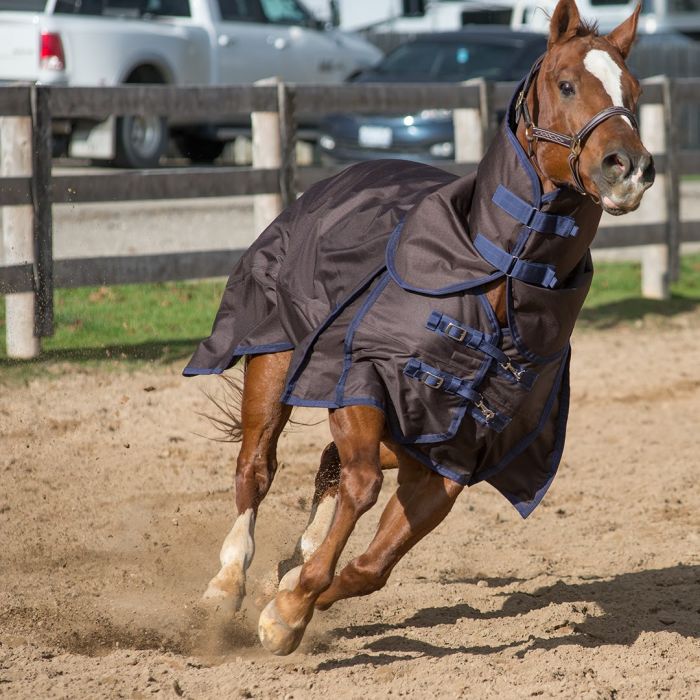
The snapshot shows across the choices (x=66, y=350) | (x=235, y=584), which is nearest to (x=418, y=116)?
(x=66, y=350)

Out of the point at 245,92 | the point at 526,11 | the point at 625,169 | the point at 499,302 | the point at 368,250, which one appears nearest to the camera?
the point at 625,169

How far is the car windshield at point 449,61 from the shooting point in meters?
14.5

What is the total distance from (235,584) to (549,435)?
1.13 meters

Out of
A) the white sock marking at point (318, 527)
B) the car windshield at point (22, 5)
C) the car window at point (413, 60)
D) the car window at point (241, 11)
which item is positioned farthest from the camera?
the car window at point (241, 11)

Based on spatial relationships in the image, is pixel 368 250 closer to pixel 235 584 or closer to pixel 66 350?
pixel 235 584

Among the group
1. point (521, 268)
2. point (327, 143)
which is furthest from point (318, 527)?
Answer: point (327, 143)

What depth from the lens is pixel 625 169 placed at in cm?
321

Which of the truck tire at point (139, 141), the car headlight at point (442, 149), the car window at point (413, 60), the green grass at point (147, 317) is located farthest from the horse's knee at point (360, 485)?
the car window at point (413, 60)

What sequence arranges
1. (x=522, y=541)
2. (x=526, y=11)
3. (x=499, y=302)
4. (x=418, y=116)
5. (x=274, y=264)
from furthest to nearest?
(x=526, y=11) → (x=418, y=116) → (x=522, y=541) → (x=274, y=264) → (x=499, y=302)

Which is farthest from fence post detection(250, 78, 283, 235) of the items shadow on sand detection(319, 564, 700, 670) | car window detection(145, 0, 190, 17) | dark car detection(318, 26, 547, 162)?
car window detection(145, 0, 190, 17)

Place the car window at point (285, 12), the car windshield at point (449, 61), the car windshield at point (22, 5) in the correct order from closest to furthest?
the car windshield at point (449, 61)
the car windshield at point (22, 5)
the car window at point (285, 12)

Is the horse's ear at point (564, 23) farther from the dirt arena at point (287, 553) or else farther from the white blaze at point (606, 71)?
the dirt arena at point (287, 553)

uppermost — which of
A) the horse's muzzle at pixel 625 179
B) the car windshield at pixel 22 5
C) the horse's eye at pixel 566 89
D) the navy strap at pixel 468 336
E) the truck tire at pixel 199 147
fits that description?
the horse's eye at pixel 566 89

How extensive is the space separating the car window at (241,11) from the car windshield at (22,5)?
212 cm
